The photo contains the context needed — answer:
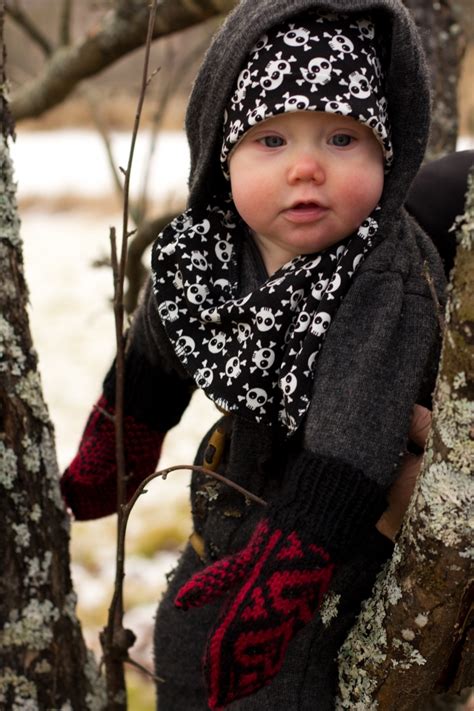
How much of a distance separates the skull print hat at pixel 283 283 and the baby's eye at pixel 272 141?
0.04 m

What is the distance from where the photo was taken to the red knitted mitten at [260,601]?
1202 mm

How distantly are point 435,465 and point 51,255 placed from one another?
7.90m

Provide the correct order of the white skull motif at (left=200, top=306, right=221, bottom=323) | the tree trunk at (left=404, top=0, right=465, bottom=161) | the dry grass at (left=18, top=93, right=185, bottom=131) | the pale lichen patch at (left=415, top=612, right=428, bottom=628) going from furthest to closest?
the dry grass at (left=18, top=93, right=185, bottom=131) → the tree trunk at (left=404, top=0, right=465, bottom=161) → the white skull motif at (left=200, top=306, right=221, bottom=323) → the pale lichen patch at (left=415, top=612, right=428, bottom=628)

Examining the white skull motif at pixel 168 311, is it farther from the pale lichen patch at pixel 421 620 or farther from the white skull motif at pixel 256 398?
the pale lichen patch at pixel 421 620

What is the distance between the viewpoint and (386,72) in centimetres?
139

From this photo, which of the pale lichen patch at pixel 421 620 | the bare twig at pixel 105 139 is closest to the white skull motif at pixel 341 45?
the pale lichen patch at pixel 421 620

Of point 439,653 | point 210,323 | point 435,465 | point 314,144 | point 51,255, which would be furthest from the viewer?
point 51,255

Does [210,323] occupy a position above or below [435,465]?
above

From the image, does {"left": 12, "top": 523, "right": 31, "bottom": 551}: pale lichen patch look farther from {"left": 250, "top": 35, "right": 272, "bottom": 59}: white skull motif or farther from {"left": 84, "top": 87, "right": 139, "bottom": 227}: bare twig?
{"left": 84, "top": 87, "right": 139, "bottom": 227}: bare twig

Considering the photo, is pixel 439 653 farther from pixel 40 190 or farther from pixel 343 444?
pixel 40 190

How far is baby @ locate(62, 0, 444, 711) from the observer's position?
4.06ft

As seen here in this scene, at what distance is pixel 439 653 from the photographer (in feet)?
4.00

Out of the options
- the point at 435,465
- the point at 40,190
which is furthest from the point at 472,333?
the point at 40,190

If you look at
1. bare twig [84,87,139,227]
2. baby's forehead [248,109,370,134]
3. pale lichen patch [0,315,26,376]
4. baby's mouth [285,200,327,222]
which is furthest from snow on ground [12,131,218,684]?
baby's forehead [248,109,370,134]
